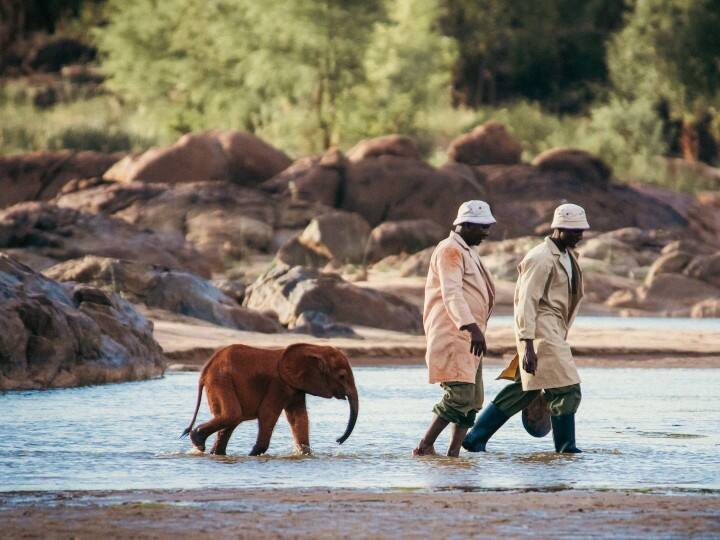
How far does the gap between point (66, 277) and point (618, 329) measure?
25.3 ft

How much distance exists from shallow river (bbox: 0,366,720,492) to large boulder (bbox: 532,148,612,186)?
30384 millimetres

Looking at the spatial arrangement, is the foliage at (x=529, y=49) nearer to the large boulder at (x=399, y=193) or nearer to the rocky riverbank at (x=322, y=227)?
the rocky riverbank at (x=322, y=227)

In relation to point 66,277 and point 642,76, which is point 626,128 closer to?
point 642,76

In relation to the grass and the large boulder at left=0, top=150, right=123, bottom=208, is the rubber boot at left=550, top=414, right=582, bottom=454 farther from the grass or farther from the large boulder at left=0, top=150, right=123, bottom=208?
the grass

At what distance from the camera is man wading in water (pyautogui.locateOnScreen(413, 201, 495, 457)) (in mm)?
9164

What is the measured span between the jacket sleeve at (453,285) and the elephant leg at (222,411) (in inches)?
49.6

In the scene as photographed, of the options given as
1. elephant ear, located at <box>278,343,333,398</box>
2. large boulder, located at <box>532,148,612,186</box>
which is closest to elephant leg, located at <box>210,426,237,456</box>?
elephant ear, located at <box>278,343,333,398</box>

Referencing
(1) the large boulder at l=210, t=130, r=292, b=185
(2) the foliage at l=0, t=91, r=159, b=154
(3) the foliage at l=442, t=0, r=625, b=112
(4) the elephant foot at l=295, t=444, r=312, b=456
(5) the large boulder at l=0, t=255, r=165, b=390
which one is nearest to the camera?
(4) the elephant foot at l=295, t=444, r=312, b=456

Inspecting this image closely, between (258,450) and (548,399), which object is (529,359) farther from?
(258,450)

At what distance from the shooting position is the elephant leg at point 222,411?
9.07 m

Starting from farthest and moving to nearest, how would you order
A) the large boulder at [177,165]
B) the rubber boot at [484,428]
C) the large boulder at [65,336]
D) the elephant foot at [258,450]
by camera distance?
the large boulder at [177,165] < the large boulder at [65,336] < the rubber boot at [484,428] < the elephant foot at [258,450]

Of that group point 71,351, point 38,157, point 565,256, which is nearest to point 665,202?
point 38,157

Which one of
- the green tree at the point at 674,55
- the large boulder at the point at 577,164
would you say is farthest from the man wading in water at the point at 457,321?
the green tree at the point at 674,55

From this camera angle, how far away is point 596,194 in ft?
145
